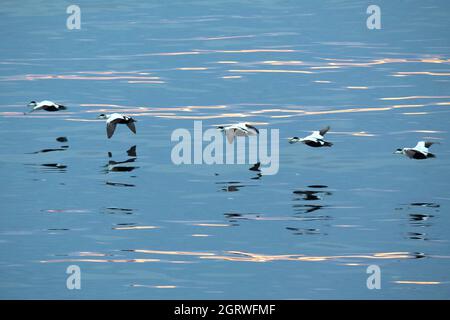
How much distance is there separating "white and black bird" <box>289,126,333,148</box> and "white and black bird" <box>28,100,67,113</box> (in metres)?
7.44

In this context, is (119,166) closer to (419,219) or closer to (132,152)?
(132,152)

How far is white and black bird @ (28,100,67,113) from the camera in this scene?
36.9 m

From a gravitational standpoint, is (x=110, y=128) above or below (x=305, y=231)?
above

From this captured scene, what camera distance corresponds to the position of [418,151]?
1232 inches

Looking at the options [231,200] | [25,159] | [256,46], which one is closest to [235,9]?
[256,46]

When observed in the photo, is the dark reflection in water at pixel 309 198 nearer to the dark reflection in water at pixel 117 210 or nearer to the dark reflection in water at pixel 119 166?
the dark reflection in water at pixel 117 210

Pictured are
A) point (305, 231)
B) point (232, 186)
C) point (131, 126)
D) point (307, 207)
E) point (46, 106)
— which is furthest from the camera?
point (46, 106)

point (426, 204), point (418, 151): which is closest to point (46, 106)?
point (418, 151)

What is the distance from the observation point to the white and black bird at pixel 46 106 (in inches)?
1452

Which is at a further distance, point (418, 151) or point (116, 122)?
point (116, 122)

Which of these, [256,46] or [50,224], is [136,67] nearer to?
[256,46]

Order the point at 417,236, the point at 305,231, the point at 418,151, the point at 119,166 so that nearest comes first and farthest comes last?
the point at 417,236, the point at 305,231, the point at 119,166, the point at 418,151

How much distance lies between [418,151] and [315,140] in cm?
248
